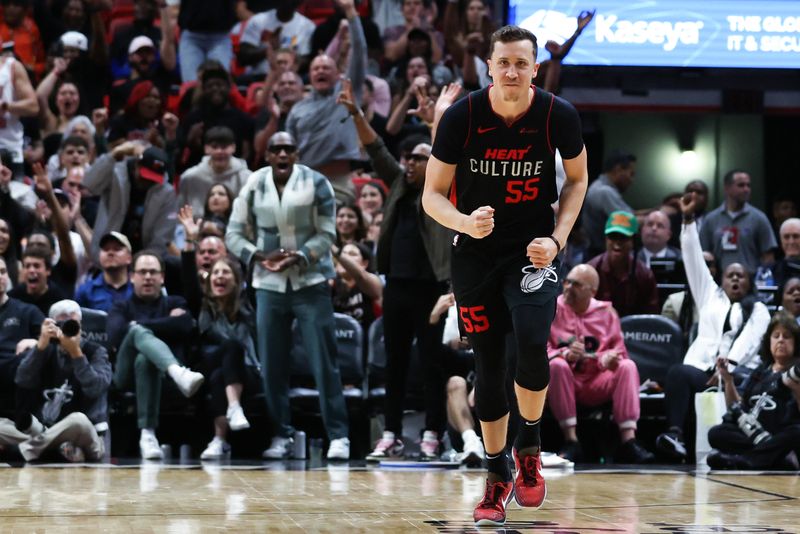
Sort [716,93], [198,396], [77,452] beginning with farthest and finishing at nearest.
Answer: [716,93], [198,396], [77,452]

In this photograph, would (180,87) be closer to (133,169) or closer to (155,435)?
(133,169)

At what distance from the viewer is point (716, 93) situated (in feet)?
48.1

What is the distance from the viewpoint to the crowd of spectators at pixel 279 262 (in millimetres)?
8422

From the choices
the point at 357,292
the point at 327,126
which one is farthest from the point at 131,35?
the point at 357,292

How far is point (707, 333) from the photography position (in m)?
9.33

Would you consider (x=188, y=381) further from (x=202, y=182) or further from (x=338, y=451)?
(x=202, y=182)

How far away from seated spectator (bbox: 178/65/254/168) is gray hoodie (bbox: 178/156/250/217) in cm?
117

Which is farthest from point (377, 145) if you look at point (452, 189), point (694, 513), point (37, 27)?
point (37, 27)

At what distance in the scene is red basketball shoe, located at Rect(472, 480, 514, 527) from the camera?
5.09m

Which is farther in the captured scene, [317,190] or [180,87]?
[180,87]

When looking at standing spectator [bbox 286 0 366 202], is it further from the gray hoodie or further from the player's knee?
the player's knee

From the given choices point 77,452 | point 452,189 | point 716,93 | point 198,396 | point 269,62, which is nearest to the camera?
point 452,189

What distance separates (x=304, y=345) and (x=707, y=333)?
293cm

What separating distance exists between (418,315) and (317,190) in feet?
3.69
